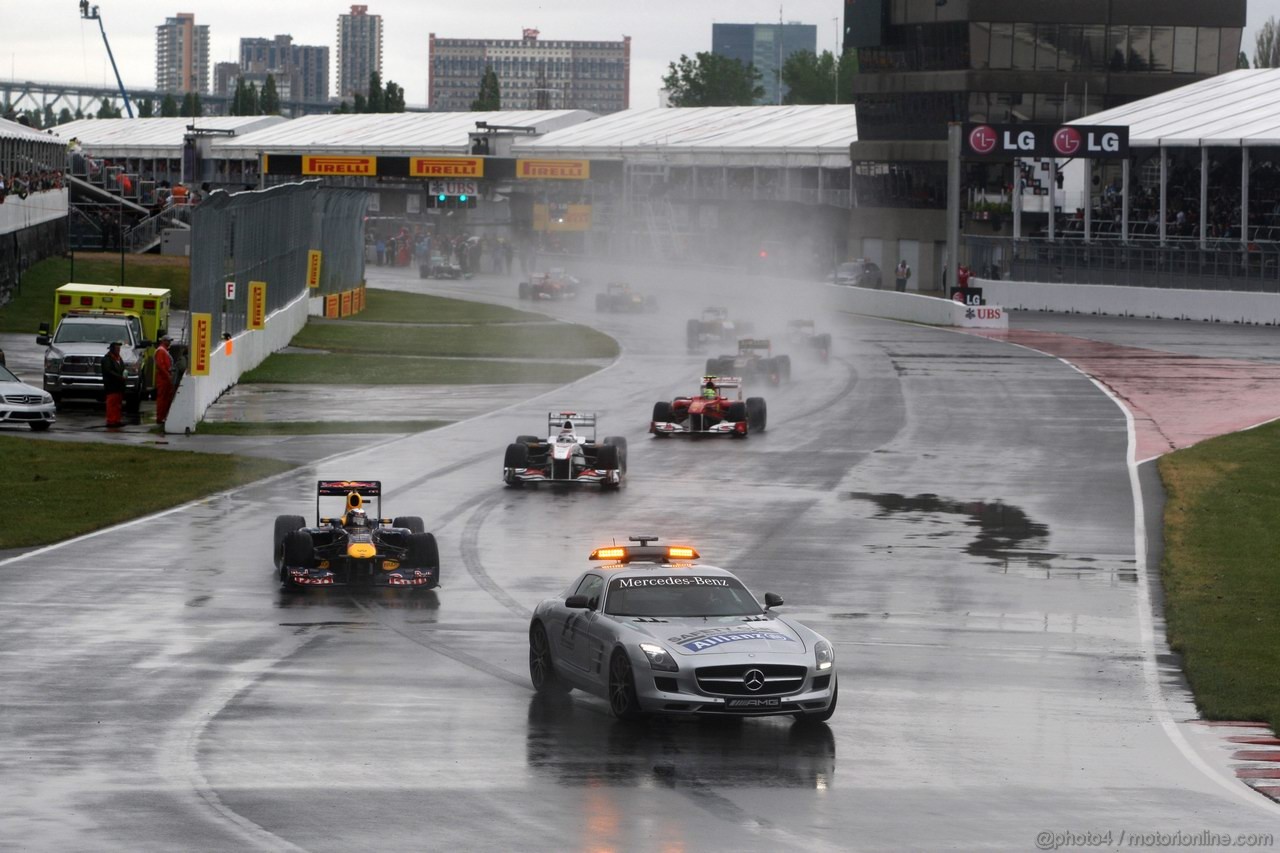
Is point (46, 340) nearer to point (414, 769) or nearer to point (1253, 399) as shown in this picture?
point (1253, 399)

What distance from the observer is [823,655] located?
14602 mm

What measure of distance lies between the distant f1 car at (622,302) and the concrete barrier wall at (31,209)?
22.3m

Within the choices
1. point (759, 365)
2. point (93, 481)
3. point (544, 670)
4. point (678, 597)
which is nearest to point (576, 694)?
point (544, 670)

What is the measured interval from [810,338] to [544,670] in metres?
41.0

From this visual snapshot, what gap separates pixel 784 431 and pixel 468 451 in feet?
24.0

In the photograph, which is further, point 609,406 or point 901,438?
point 609,406

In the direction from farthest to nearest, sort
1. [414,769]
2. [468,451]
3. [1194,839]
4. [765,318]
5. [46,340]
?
1. [765,318]
2. [46,340]
3. [468,451]
4. [414,769]
5. [1194,839]

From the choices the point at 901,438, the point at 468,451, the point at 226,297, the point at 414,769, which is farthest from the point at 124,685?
the point at 226,297

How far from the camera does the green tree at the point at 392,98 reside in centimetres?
17400

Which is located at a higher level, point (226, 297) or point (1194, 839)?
point (226, 297)

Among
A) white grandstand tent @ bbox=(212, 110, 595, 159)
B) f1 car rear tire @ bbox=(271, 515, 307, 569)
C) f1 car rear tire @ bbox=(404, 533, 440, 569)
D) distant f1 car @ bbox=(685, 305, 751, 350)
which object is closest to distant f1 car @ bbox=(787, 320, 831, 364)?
distant f1 car @ bbox=(685, 305, 751, 350)

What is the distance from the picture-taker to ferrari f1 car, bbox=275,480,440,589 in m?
21.0

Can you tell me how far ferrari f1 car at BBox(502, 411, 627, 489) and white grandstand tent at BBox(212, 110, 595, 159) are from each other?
95.2 m

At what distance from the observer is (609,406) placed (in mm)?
42781
